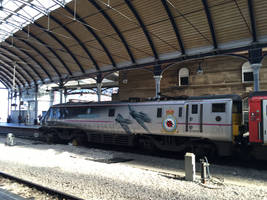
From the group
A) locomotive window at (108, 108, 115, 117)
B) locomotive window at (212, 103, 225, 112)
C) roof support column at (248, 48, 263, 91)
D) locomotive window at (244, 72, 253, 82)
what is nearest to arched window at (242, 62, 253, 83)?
locomotive window at (244, 72, 253, 82)

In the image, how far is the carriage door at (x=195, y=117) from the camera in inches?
432

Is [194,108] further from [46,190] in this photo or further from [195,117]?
[46,190]

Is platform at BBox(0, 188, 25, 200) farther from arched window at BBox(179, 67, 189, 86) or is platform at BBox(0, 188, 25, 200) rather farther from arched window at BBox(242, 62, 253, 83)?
arched window at BBox(242, 62, 253, 83)

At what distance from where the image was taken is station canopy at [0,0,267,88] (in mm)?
15453

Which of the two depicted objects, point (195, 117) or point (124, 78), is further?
point (124, 78)

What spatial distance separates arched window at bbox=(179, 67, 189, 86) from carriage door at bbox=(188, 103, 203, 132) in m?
9.89

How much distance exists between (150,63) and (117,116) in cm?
913

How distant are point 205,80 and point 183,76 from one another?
235 cm

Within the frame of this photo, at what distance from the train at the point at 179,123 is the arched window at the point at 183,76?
879cm

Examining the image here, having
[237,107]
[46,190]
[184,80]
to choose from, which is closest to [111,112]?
[237,107]

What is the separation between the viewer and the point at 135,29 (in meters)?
19.1

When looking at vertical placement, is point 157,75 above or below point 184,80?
above

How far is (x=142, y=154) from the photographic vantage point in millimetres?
12766

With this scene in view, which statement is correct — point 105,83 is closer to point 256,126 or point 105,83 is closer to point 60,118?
point 60,118
